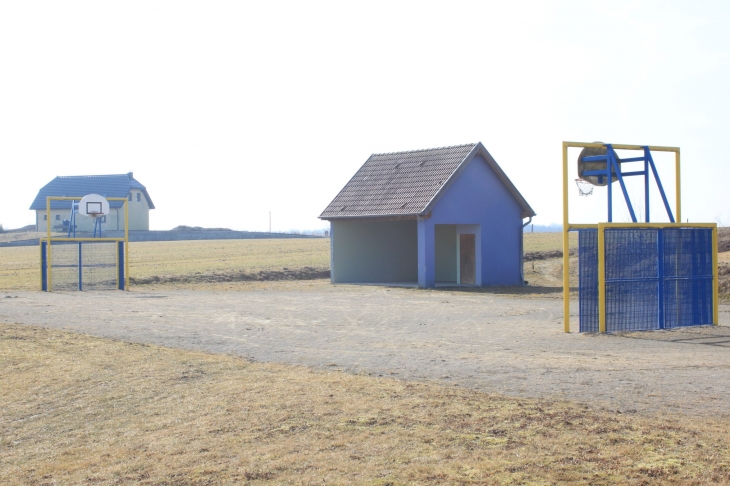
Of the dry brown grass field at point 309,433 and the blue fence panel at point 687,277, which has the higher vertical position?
the blue fence panel at point 687,277

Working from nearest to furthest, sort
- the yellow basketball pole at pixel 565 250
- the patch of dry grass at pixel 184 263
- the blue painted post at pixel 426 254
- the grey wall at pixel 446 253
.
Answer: the yellow basketball pole at pixel 565 250
the blue painted post at pixel 426 254
the grey wall at pixel 446 253
the patch of dry grass at pixel 184 263

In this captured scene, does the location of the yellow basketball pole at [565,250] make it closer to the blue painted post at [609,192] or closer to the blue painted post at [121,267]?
the blue painted post at [609,192]

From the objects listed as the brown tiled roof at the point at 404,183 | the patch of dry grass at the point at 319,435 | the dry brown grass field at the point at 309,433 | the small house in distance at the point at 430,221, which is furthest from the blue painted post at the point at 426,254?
the patch of dry grass at the point at 319,435

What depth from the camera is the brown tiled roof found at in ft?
91.1

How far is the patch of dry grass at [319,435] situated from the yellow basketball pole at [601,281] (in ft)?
20.6

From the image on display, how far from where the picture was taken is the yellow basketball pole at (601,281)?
13977 millimetres

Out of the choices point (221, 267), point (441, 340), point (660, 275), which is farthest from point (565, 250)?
point (221, 267)

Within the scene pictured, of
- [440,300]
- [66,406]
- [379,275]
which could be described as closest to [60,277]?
[379,275]

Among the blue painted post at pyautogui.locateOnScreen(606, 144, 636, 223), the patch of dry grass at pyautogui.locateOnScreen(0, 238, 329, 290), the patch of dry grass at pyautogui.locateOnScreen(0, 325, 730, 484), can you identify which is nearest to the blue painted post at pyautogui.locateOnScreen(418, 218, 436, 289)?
the patch of dry grass at pyautogui.locateOnScreen(0, 238, 329, 290)

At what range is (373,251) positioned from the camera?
102ft

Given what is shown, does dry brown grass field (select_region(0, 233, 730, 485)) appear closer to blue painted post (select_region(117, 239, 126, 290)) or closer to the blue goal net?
the blue goal net

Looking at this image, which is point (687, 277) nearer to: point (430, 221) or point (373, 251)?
point (430, 221)

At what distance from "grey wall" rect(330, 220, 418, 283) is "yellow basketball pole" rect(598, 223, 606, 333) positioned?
55.1 ft

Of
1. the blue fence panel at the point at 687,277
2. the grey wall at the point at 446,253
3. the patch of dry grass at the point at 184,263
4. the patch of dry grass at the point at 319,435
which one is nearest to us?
the patch of dry grass at the point at 319,435
